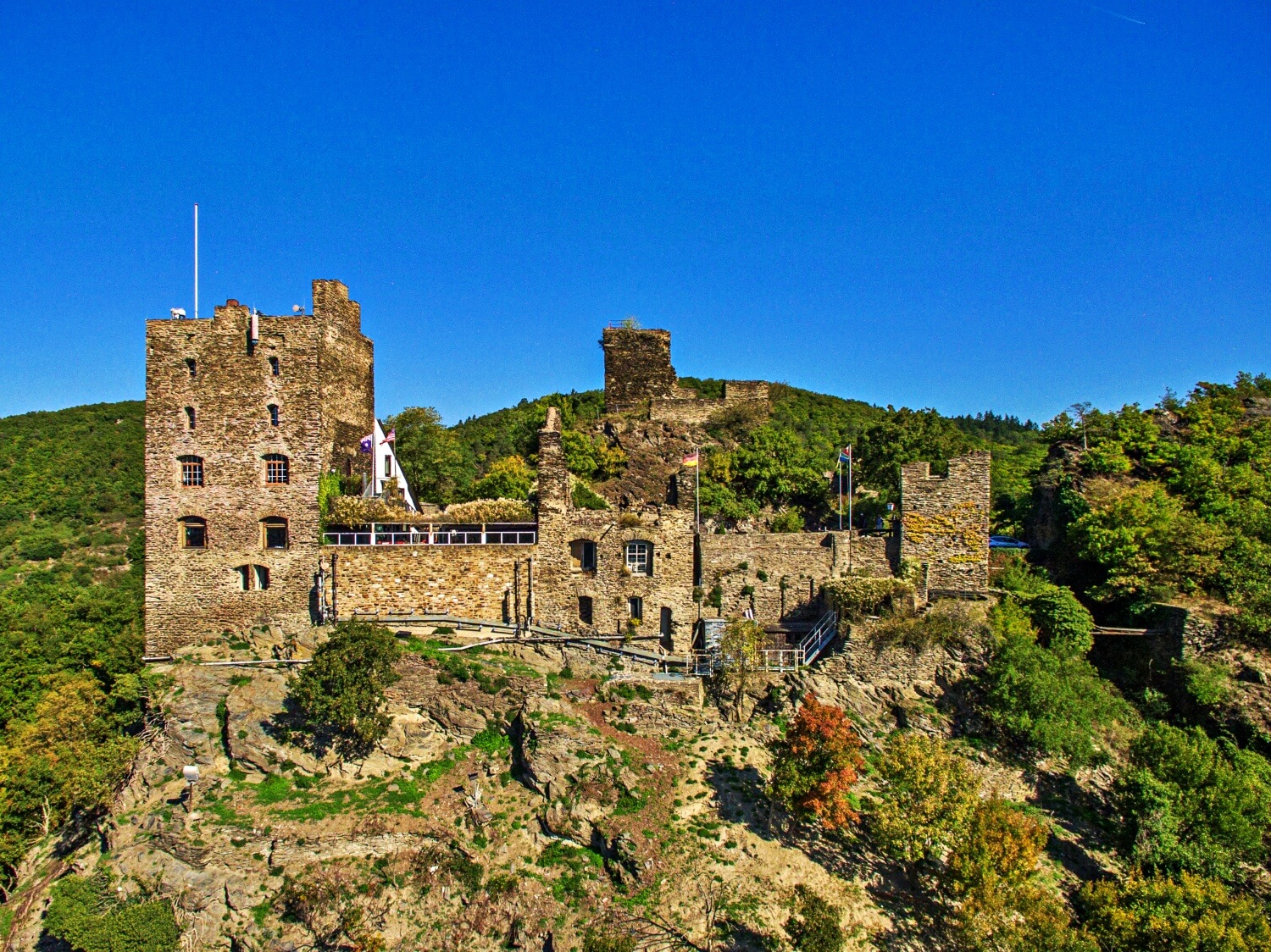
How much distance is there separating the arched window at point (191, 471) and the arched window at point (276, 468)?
2371 millimetres

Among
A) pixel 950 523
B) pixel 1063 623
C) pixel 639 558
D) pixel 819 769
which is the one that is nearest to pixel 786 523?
pixel 950 523

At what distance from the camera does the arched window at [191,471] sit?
3002cm

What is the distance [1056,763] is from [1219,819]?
410 centimetres

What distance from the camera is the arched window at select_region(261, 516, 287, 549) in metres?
29.8

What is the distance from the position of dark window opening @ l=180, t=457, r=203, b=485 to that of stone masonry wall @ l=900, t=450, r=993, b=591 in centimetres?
2473

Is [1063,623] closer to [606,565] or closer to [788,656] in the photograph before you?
[788,656]

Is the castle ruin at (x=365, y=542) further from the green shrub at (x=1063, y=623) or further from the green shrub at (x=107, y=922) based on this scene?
the green shrub at (x=107, y=922)

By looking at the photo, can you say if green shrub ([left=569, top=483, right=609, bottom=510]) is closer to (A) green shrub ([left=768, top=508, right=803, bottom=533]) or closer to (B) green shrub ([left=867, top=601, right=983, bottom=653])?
(A) green shrub ([left=768, top=508, right=803, bottom=533])

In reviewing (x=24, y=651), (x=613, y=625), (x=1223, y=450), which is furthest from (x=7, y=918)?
(x=1223, y=450)

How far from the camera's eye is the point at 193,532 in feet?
99.0

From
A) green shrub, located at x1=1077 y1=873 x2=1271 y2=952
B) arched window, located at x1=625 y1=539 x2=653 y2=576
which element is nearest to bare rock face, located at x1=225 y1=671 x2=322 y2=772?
arched window, located at x1=625 y1=539 x2=653 y2=576

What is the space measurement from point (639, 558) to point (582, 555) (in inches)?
78.5

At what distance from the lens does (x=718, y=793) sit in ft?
76.3

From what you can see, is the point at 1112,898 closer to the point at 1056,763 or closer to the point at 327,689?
the point at 1056,763
